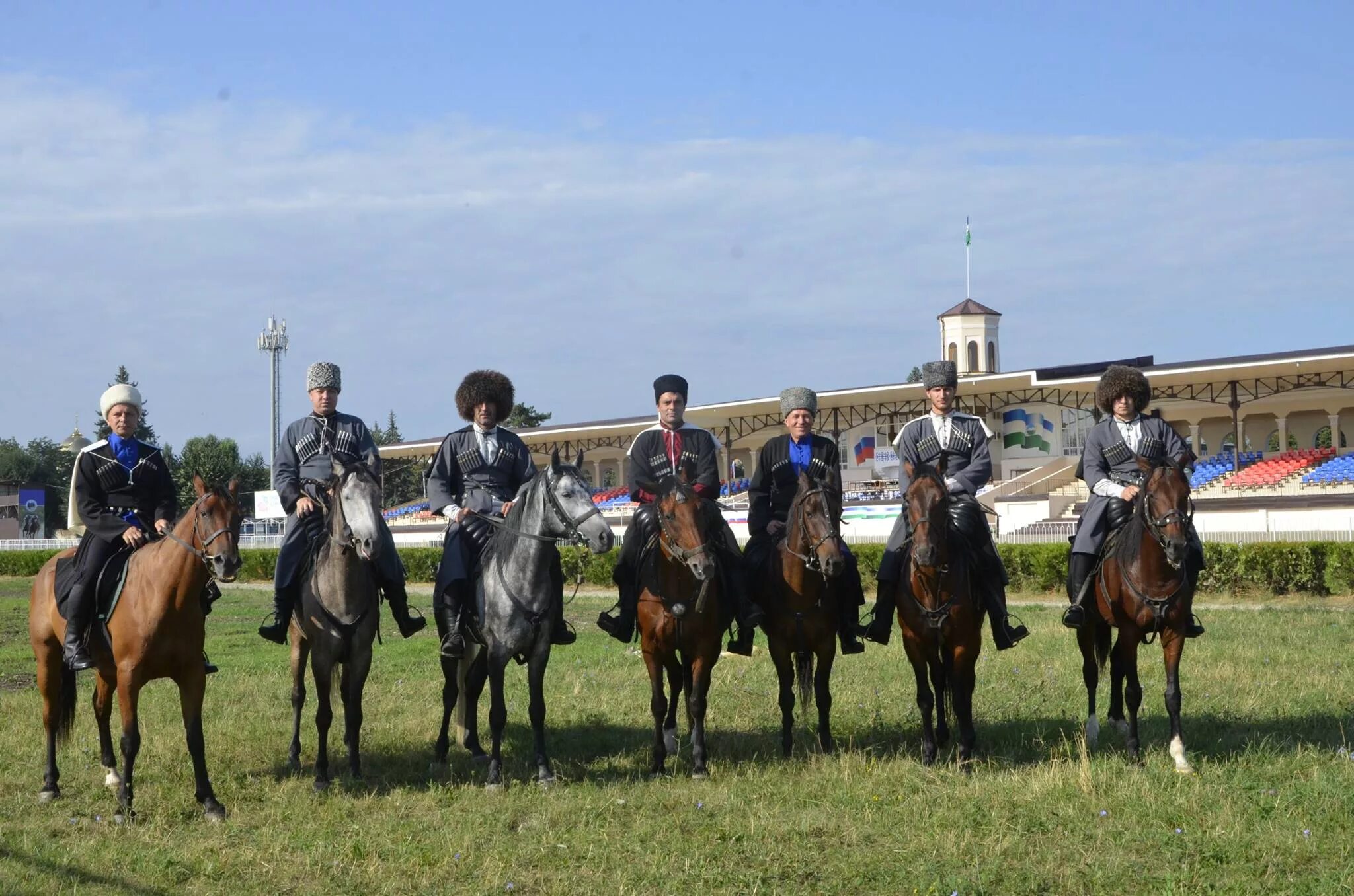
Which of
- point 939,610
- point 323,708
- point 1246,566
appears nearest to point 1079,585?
point 939,610

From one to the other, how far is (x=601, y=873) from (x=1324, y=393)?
4725 cm

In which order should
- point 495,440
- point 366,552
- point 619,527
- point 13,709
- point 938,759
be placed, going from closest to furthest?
point 366,552 < point 938,759 < point 495,440 < point 13,709 < point 619,527

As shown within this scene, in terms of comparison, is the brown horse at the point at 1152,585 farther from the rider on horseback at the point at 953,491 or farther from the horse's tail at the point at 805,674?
the horse's tail at the point at 805,674

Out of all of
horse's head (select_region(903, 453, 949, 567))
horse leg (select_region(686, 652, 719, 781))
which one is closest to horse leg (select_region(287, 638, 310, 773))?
horse leg (select_region(686, 652, 719, 781))

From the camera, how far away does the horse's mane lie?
9281mm

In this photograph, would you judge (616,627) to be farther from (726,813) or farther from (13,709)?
(13,709)

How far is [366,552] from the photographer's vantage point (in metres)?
8.73

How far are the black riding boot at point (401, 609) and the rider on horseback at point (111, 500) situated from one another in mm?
1434

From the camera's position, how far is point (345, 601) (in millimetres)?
9242

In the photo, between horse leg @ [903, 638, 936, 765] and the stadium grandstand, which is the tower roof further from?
horse leg @ [903, 638, 936, 765]

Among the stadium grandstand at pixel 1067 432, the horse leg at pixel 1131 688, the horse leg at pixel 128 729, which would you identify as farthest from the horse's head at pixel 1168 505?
the stadium grandstand at pixel 1067 432

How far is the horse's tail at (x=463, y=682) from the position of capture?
10.5 meters

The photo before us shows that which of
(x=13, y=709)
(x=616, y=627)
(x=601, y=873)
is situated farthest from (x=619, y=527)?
(x=601, y=873)

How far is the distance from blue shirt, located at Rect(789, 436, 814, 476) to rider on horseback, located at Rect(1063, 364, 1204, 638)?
2188 millimetres
